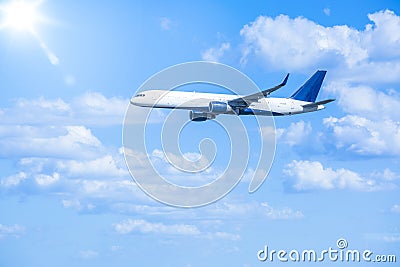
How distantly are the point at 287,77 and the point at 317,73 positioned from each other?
43447 mm

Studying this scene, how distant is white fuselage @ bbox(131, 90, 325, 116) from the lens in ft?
363

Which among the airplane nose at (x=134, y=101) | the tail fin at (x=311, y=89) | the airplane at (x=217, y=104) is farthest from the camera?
the tail fin at (x=311, y=89)

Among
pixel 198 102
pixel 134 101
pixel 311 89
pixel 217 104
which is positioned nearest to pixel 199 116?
pixel 198 102

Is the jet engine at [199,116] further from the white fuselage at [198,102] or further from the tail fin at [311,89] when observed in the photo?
the tail fin at [311,89]

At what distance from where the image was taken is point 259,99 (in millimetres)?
113250

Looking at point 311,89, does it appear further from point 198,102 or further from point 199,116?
point 199,116

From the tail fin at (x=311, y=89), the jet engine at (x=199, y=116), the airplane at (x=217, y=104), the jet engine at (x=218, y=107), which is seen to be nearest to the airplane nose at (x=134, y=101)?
the airplane at (x=217, y=104)

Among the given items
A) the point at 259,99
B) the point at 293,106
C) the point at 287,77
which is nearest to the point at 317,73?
the point at 293,106

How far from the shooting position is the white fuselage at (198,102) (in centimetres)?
11056

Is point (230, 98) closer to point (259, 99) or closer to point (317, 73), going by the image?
point (259, 99)

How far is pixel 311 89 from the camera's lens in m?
131

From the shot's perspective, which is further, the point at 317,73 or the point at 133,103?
the point at 317,73

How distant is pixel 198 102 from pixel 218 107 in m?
4.46

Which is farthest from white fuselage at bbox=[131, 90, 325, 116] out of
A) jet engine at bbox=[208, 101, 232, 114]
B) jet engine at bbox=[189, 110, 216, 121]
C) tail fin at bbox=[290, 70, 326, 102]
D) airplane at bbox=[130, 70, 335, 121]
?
tail fin at bbox=[290, 70, 326, 102]
